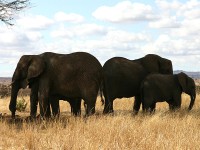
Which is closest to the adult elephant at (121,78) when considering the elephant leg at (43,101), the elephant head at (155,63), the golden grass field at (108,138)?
the elephant head at (155,63)

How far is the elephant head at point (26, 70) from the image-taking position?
10.9 m

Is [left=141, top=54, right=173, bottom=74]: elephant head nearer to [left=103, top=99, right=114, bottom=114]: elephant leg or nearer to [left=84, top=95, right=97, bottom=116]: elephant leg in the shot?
[left=103, top=99, right=114, bottom=114]: elephant leg

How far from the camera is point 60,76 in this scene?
11000mm

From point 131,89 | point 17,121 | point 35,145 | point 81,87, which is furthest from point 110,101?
point 35,145

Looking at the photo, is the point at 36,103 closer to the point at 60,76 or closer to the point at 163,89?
the point at 60,76

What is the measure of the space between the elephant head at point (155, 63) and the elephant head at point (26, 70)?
Answer: 4.22 m

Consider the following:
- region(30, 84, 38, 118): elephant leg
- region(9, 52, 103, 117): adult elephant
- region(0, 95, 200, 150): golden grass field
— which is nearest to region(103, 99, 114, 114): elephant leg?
region(9, 52, 103, 117): adult elephant

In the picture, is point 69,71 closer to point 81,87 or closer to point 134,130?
A: point 81,87

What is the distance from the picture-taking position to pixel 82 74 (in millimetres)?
11039

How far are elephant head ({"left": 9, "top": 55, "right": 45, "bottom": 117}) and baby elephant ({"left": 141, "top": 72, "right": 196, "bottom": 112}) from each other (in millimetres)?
3699

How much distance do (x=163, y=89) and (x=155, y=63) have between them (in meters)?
1.22

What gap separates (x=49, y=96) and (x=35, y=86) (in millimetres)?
488

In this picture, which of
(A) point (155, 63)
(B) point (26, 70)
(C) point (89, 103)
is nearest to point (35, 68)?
(B) point (26, 70)

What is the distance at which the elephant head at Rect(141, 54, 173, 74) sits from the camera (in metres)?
13.8
